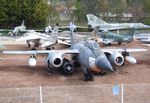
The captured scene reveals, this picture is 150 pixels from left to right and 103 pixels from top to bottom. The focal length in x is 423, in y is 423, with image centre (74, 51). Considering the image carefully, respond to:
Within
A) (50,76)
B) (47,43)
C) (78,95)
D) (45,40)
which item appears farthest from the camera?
(45,40)

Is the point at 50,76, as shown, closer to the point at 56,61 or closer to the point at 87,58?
the point at 56,61

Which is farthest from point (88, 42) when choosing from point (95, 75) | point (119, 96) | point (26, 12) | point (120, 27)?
point (26, 12)

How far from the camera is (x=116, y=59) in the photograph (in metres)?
24.3

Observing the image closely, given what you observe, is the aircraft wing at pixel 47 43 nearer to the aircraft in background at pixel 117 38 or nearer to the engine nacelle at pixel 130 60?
the aircraft in background at pixel 117 38

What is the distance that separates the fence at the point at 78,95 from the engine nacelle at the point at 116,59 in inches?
193

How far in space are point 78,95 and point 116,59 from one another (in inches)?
269

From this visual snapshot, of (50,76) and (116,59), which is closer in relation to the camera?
(50,76)

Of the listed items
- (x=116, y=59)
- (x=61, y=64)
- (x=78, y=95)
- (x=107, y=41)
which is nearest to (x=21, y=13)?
(x=107, y=41)

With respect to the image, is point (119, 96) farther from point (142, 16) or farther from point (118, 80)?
point (142, 16)

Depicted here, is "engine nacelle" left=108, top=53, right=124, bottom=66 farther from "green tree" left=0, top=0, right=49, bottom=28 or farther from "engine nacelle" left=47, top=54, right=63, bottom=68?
"green tree" left=0, top=0, right=49, bottom=28

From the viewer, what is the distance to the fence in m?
16.8

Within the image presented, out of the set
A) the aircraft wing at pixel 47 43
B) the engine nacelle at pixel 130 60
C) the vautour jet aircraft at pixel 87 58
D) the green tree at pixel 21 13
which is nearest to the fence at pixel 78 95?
the vautour jet aircraft at pixel 87 58

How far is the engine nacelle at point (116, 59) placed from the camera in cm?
2427

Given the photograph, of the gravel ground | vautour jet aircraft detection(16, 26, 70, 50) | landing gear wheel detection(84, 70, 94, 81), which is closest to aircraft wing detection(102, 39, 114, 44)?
vautour jet aircraft detection(16, 26, 70, 50)
